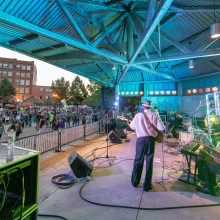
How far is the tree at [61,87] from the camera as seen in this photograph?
45.6 meters

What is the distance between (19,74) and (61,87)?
1069 inches

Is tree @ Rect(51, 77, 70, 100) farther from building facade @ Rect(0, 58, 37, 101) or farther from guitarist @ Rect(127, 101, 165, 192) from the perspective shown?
guitarist @ Rect(127, 101, 165, 192)

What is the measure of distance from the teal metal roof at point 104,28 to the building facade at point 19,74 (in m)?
55.1

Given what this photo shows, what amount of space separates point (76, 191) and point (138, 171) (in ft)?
5.08

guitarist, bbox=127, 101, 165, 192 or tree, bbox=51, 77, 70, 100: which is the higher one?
tree, bbox=51, 77, 70, 100

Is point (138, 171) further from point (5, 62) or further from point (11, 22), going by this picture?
point (5, 62)

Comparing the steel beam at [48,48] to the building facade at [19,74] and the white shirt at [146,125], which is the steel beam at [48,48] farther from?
the building facade at [19,74]

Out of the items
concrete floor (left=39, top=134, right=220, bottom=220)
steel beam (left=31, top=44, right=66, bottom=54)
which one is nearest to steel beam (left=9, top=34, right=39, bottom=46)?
steel beam (left=31, top=44, right=66, bottom=54)

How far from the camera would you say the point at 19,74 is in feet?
198

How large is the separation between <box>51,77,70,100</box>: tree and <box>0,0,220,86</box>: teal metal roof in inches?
1281

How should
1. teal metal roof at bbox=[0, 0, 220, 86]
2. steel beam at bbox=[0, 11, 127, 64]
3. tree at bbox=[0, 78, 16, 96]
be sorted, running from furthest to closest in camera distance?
tree at bbox=[0, 78, 16, 96]
teal metal roof at bbox=[0, 0, 220, 86]
steel beam at bbox=[0, 11, 127, 64]

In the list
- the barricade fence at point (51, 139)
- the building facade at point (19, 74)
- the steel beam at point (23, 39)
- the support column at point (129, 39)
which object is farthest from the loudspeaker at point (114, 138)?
the building facade at point (19, 74)

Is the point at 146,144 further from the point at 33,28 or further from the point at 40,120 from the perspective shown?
the point at 40,120

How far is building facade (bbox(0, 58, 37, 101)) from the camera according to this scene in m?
58.7
